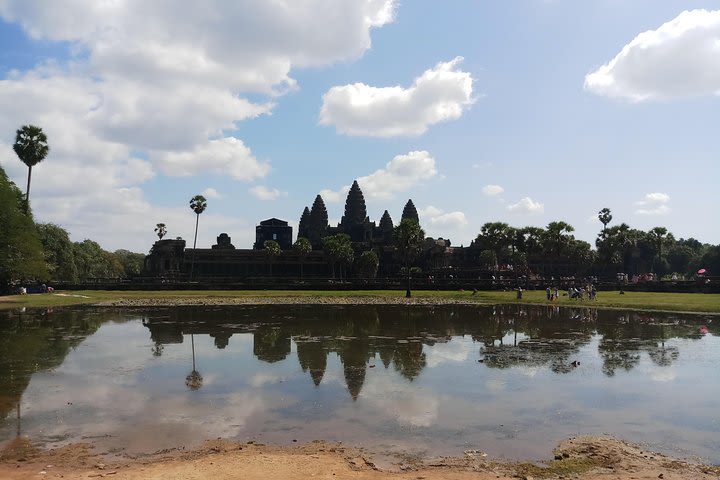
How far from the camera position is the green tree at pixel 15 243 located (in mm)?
47750

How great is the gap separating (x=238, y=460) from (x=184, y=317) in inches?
1213

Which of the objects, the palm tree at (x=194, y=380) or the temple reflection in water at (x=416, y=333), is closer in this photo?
the palm tree at (x=194, y=380)

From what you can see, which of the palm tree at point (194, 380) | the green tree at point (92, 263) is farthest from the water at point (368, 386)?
the green tree at point (92, 263)

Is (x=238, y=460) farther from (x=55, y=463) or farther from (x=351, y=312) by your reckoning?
(x=351, y=312)

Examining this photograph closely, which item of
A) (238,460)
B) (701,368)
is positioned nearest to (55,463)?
(238,460)

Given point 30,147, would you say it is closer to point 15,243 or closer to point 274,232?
point 15,243

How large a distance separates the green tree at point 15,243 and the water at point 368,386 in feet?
65.1

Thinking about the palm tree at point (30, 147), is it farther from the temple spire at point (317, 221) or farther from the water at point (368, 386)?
the temple spire at point (317, 221)

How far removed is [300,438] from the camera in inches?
452

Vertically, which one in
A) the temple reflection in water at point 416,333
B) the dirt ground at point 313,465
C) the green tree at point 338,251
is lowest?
the dirt ground at point 313,465

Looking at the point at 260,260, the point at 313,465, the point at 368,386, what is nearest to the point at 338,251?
the point at 260,260

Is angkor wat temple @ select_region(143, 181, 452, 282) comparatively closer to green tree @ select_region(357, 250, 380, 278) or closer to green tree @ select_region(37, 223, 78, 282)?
green tree @ select_region(357, 250, 380, 278)

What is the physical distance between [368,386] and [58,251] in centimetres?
6371

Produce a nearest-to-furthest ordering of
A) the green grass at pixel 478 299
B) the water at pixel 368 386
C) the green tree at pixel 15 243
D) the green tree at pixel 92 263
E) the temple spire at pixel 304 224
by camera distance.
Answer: the water at pixel 368 386
the green grass at pixel 478 299
the green tree at pixel 15 243
the green tree at pixel 92 263
the temple spire at pixel 304 224
